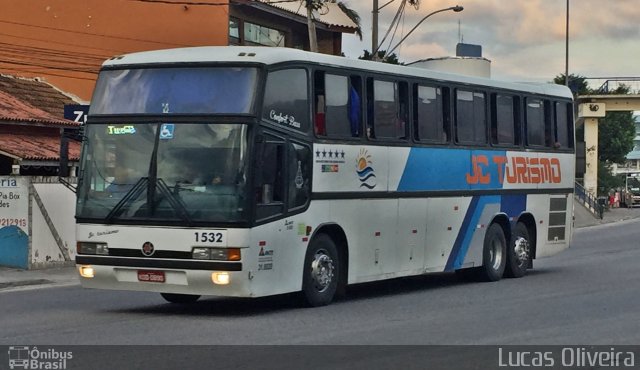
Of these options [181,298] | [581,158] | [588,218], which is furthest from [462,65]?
[588,218]

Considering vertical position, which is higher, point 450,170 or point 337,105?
point 337,105

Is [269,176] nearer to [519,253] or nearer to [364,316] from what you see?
[364,316]

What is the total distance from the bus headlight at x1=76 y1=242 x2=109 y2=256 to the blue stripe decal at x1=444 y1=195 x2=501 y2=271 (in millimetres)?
6740

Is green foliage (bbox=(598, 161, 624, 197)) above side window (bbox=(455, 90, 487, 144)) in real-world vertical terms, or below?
below

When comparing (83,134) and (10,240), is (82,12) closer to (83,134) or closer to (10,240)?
(10,240)

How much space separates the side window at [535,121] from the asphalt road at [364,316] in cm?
291

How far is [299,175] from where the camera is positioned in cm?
1459

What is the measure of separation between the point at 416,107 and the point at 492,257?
3973 millimetres

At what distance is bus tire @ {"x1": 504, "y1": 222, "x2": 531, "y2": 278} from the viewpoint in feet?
68.8
